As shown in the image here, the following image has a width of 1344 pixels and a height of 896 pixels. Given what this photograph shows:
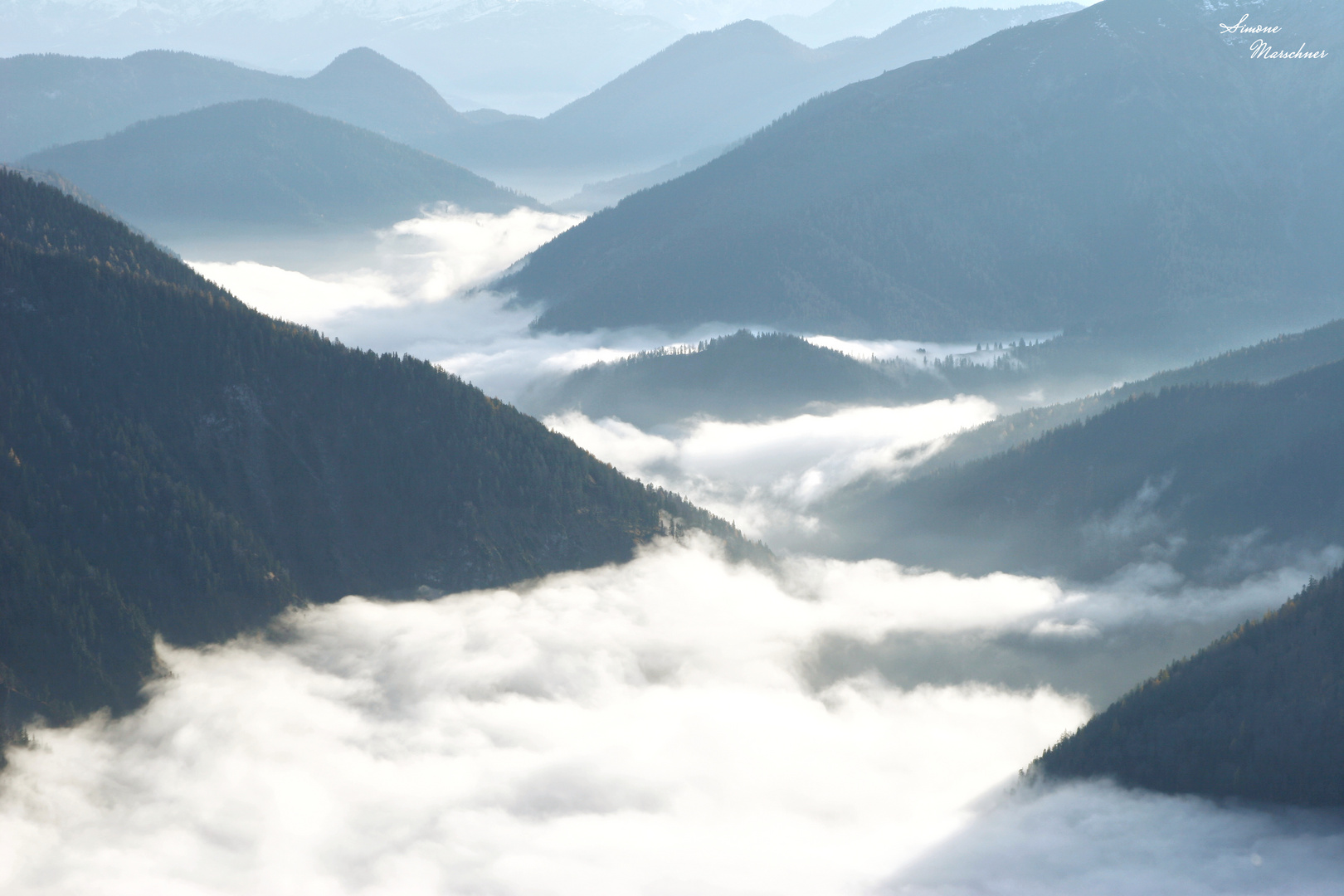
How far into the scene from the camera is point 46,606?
6299 inches

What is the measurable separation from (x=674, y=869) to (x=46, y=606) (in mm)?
89347

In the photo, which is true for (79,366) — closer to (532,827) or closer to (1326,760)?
(532,827)

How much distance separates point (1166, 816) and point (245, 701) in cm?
12711

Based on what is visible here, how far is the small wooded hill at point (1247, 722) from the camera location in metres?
167

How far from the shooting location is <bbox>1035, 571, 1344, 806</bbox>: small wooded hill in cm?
16688

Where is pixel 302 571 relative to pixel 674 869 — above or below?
above

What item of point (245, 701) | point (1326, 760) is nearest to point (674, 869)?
point (245, 701)

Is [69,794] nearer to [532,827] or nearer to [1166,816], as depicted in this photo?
[532,827]

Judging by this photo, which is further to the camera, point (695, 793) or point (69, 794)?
point (695, 793)

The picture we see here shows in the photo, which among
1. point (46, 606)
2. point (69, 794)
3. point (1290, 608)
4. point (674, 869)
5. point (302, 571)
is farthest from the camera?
point (302, 571)

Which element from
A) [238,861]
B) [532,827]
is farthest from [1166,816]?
[238,861]

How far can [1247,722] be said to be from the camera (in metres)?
172

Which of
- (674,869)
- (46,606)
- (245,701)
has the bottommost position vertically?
(674,869)

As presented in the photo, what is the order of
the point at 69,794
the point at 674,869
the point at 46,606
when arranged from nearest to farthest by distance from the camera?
the point at 69,794, the point at 46,606, the point at 674,869
